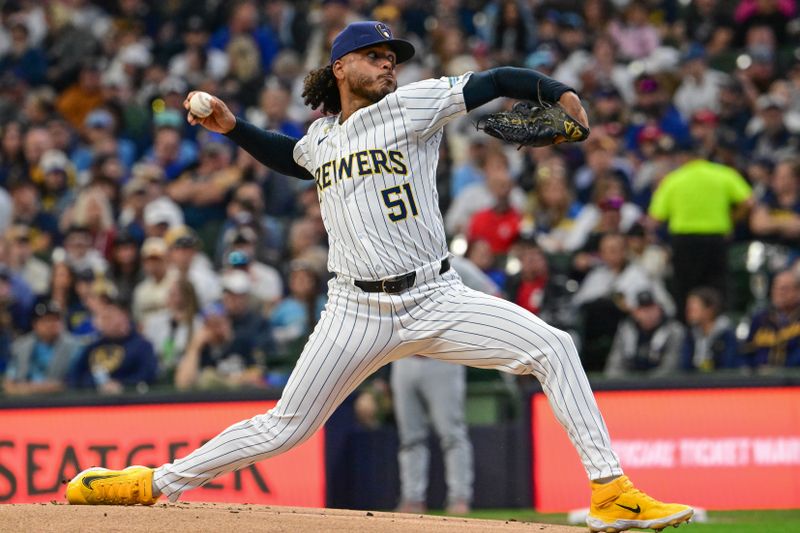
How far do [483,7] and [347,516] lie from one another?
11554 mm

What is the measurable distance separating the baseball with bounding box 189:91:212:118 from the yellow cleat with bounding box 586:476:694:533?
2.27 m

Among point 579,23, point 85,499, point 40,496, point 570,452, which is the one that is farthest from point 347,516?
point 579,23

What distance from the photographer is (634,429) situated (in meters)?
10.1

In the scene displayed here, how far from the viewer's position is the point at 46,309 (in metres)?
11.6

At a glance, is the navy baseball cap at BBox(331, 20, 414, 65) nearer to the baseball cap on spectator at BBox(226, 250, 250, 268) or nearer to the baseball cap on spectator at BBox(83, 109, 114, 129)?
the baseball cap on spectator at BBox(226, 250, 250, 268)

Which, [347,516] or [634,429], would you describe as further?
[634,429]

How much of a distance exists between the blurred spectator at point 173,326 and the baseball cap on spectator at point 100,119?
12.4 ft

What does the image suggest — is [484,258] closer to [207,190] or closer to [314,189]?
[314,189]

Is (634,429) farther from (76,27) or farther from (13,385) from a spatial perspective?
(76,27)

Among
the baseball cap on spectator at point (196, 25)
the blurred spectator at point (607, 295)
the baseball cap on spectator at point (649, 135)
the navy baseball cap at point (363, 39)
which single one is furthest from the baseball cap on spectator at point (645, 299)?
the baseball cap on spectator at point (196, 25)

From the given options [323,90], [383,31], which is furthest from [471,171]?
[383,31]

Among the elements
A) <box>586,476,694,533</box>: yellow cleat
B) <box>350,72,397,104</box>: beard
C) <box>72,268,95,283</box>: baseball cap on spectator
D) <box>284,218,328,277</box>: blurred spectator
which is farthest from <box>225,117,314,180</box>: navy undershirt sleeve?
<box>72,268,95,283</box>: baseball cap on spectator

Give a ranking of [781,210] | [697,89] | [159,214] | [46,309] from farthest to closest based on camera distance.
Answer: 1. [697,89]
2. [159,214]
3. [781,210]
4. [46,309]

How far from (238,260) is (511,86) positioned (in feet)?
21.3
